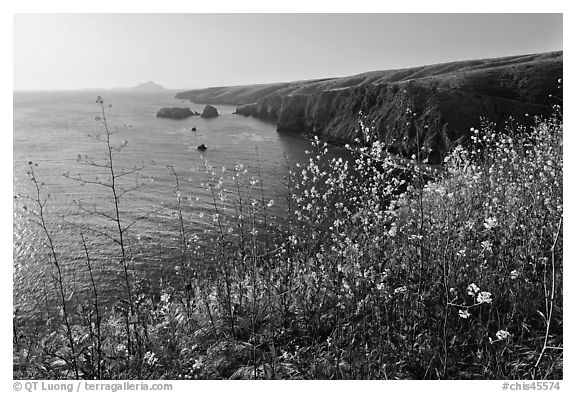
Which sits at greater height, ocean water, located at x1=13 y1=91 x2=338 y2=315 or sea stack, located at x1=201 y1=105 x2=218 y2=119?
sea stack, located at x1=201 y1=105 x2=218 y2=119

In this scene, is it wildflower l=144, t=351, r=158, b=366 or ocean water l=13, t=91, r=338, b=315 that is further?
ocean water l=13, t=91, r=338, b=315

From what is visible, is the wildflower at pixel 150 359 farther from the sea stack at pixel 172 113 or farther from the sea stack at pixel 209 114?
the sea stack at pixel 209 114

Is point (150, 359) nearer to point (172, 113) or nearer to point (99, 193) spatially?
point (99, 193)

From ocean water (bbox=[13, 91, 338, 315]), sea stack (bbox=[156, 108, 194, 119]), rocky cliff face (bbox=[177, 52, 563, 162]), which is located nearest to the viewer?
ocean water (bbox=[13, 91, 338, 315])

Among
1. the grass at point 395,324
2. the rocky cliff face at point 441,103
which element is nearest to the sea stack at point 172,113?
the rocky cliff face at point 441,103

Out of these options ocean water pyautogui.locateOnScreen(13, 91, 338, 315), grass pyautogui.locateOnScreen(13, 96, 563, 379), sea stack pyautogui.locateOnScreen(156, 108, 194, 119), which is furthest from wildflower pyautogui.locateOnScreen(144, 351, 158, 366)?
sea stack pyautogui.locateOnScreen(156, 108, 194, 119)

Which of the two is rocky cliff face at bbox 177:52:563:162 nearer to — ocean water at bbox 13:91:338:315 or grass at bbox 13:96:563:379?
ocean water at bbox 13:91:338:315

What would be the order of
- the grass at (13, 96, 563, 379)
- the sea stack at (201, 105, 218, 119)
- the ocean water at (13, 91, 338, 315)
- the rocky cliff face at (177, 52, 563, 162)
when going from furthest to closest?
the sea stack at (201, 105, 218, 119)
the rocky cliff face at (177, 52, 563, 162)
the ocean water at (13, 91, 338, 315)
the grass at (13, 96, 563, 379)

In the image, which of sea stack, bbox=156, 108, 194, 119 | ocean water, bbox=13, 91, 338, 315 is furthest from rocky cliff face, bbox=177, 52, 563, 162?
sea stack, bbox=156, 108, 194, 119
